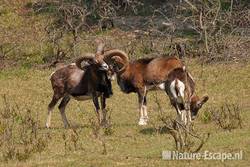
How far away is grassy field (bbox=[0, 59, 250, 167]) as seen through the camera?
14.2m

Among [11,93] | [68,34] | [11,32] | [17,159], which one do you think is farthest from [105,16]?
[17,159]

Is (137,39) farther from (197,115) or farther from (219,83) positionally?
(197,115)

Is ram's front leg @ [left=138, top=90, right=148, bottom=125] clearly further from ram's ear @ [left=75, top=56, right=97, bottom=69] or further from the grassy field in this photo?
ram's ear @ [left=75, top=56, right=97, bottom=69]

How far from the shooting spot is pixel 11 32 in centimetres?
3794

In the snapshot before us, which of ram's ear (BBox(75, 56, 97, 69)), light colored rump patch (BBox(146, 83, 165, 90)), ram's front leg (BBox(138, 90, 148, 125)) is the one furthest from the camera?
ram's ear (BBox(75, 56, 97, 69))

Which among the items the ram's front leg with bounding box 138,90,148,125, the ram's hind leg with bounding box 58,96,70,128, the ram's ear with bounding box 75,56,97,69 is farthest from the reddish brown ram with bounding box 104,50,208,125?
the ram's hind leg with bounding box 58,96,70,128

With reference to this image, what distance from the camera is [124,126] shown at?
19484 millimetres

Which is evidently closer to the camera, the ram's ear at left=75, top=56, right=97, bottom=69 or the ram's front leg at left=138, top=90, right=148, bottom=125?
A: the ram's front leg at left=138, top=90, right=148, bottom=125

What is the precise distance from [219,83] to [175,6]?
1255cm

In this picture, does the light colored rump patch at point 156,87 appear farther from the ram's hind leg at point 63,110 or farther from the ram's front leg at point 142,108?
the ram's hind leg at point 63,110

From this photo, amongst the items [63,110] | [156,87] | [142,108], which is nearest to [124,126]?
[142,108]

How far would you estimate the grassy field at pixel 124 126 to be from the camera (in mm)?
14219

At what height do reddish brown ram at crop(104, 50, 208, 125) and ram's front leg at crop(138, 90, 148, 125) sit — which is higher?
reddish brown ram at crop(104, 50, 208, 125)

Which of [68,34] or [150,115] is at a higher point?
[68,34]
